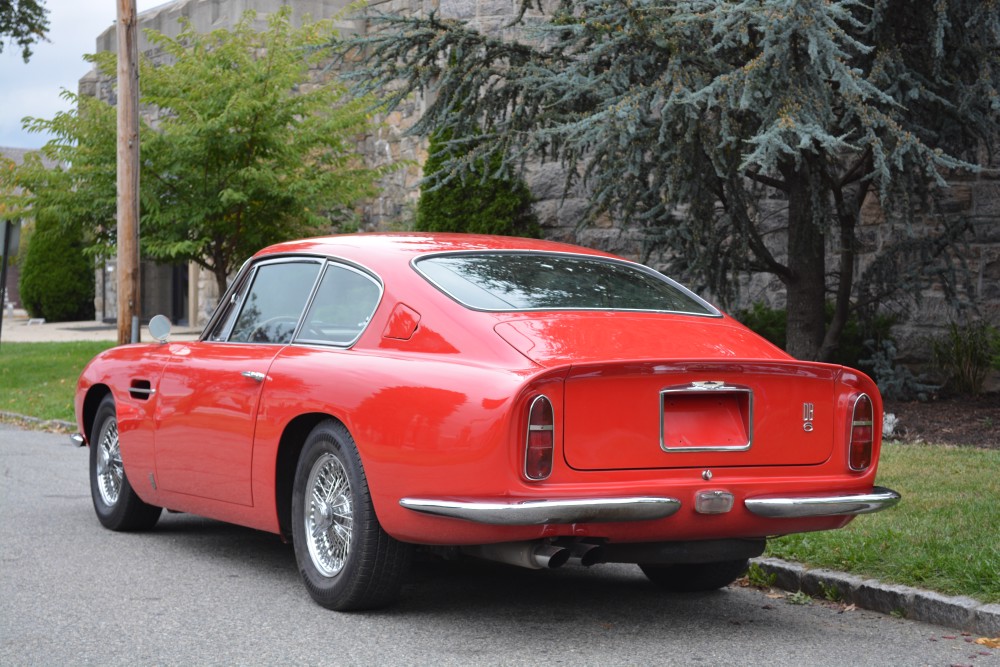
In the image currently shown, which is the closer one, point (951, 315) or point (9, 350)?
point (951, 315)

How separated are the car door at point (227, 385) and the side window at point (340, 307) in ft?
0.44

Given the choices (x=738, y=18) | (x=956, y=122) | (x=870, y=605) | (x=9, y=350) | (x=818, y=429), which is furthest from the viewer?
(x=9, y=350)

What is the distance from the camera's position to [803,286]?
41.7ft

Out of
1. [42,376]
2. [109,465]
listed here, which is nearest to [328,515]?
[109,465]

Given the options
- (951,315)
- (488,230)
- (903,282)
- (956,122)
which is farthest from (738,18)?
(488,230)

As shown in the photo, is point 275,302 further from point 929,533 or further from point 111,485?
point 929,533

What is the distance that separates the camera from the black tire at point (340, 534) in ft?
17.0

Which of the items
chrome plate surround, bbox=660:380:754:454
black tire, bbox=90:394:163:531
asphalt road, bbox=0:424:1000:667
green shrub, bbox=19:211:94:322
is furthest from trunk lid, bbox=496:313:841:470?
green shrub, bbox=19:211:94:322

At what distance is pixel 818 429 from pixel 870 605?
3.25ft

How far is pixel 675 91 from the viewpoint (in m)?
10.2

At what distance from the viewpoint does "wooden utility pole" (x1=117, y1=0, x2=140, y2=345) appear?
14.9 meters

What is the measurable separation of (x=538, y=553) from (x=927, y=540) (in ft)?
7.82

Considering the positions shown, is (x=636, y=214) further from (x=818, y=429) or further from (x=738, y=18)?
(x=818, y=429)

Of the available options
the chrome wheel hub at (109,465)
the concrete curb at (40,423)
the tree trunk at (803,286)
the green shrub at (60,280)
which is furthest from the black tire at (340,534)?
the green shrub at (60,280)
